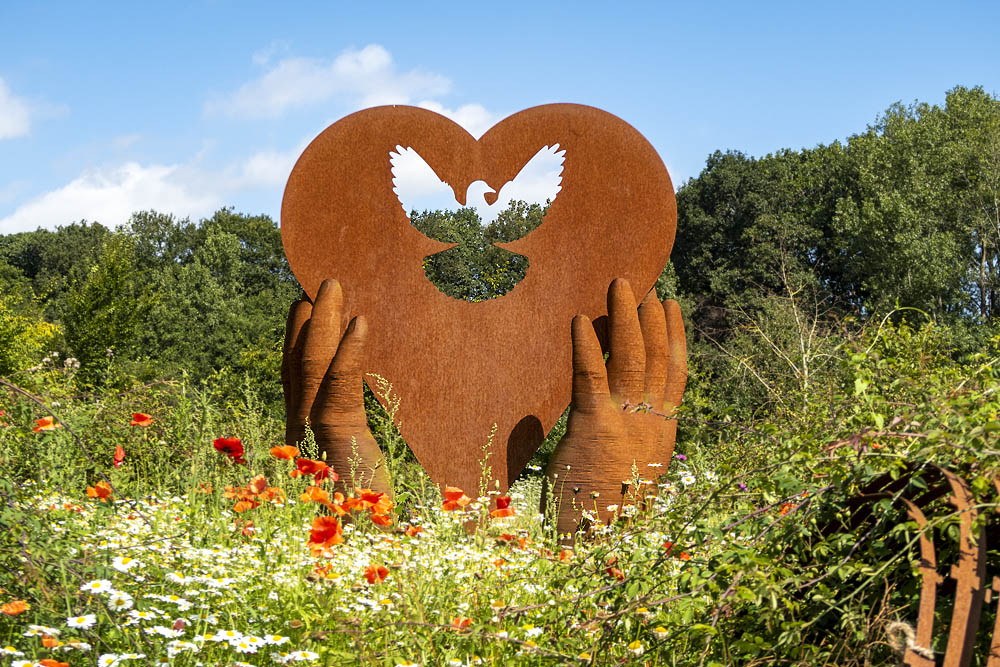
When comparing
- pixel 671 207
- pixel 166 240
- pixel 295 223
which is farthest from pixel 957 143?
pixel 166 240

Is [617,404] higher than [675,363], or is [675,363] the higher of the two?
[675,363]

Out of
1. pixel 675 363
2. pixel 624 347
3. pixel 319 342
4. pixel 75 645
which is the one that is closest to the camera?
pixel 75 645

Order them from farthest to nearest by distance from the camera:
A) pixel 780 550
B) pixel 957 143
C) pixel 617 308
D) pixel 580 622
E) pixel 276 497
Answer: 1. pixel 957 143
2. pixel 617 308
3. pixel 276 497
4. pixel 580 622
5. pixel 780 550

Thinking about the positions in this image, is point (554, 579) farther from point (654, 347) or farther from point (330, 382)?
point (654, 347)

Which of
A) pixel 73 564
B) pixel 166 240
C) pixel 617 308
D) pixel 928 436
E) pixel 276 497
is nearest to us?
pixel 928 436

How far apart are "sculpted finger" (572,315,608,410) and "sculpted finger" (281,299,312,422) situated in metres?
2.01

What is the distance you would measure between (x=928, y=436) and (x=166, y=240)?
41060 mm

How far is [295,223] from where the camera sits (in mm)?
6418

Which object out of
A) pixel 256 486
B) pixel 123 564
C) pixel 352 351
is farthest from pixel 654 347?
pixel 123 564

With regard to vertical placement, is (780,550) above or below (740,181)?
below

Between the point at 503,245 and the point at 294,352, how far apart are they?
5.74 ft

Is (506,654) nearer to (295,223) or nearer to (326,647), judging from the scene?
(326,647)

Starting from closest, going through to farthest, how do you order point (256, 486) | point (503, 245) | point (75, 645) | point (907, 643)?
1. point (907, 643)
2. point (75, 645)
3. point (256, 486)
4. point (503, 245)

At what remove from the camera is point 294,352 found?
649 centimetres
